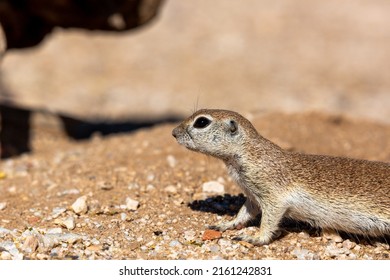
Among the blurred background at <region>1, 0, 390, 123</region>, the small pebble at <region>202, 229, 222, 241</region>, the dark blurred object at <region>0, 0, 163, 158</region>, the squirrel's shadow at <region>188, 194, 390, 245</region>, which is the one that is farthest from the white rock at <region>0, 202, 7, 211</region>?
the blurred background at <region>1, 0, 390, 123</region>

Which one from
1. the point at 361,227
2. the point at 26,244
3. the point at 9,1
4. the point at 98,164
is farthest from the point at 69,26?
the point at 361,227

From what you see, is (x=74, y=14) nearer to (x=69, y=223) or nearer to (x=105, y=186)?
(x=105, y=186)

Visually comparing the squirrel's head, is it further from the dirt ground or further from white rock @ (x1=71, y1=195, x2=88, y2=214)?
white rock @ (x1=71, y1=195, x2=88, y2=214)

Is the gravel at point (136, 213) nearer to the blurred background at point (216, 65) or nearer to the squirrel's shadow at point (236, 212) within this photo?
the squirrel's shadow at point (236, 212)

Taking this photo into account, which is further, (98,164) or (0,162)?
(0,162)

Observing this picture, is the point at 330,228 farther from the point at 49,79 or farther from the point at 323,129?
the point at 49,79

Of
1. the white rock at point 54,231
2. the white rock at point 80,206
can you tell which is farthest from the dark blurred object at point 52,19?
the white rock at point 54,231
